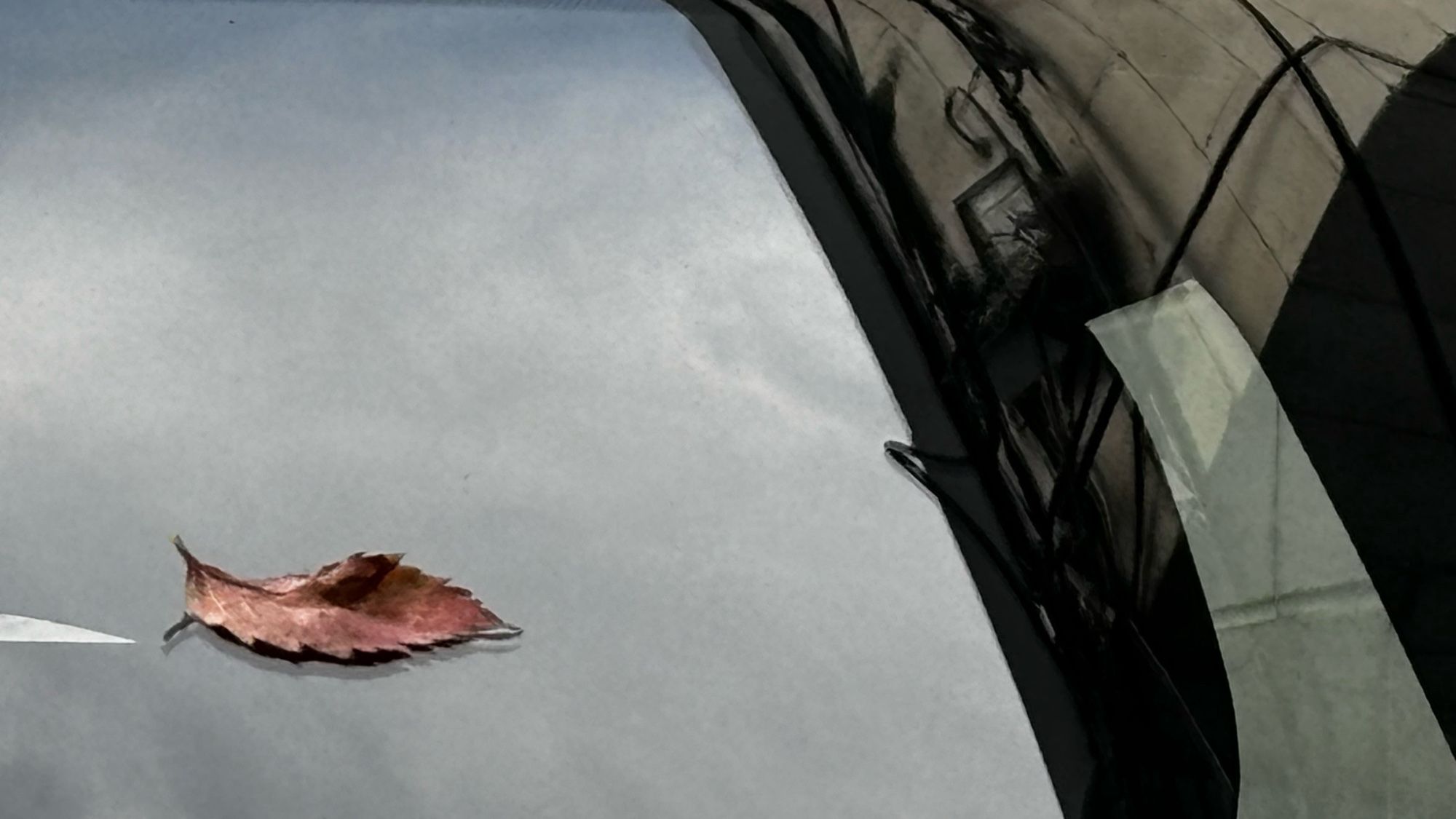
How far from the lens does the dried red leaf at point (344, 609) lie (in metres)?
0.97

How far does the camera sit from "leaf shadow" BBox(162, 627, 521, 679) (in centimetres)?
98

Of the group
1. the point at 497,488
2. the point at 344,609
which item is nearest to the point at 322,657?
the point at 344,609

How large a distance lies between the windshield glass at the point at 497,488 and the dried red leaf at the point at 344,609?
13mm

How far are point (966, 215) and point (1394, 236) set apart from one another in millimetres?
276

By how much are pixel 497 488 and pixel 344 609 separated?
14 cm

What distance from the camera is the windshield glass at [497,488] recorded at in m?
0.95

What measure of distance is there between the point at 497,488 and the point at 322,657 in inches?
7.0

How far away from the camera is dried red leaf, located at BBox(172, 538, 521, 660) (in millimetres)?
970

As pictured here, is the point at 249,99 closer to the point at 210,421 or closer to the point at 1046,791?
the point at 210,421

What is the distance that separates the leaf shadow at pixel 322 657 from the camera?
3.20ft

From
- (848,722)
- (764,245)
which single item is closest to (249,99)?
(764,245)

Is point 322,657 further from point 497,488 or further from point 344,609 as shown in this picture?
point 497,488

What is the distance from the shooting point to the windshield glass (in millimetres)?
954

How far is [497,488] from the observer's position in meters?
0.98
